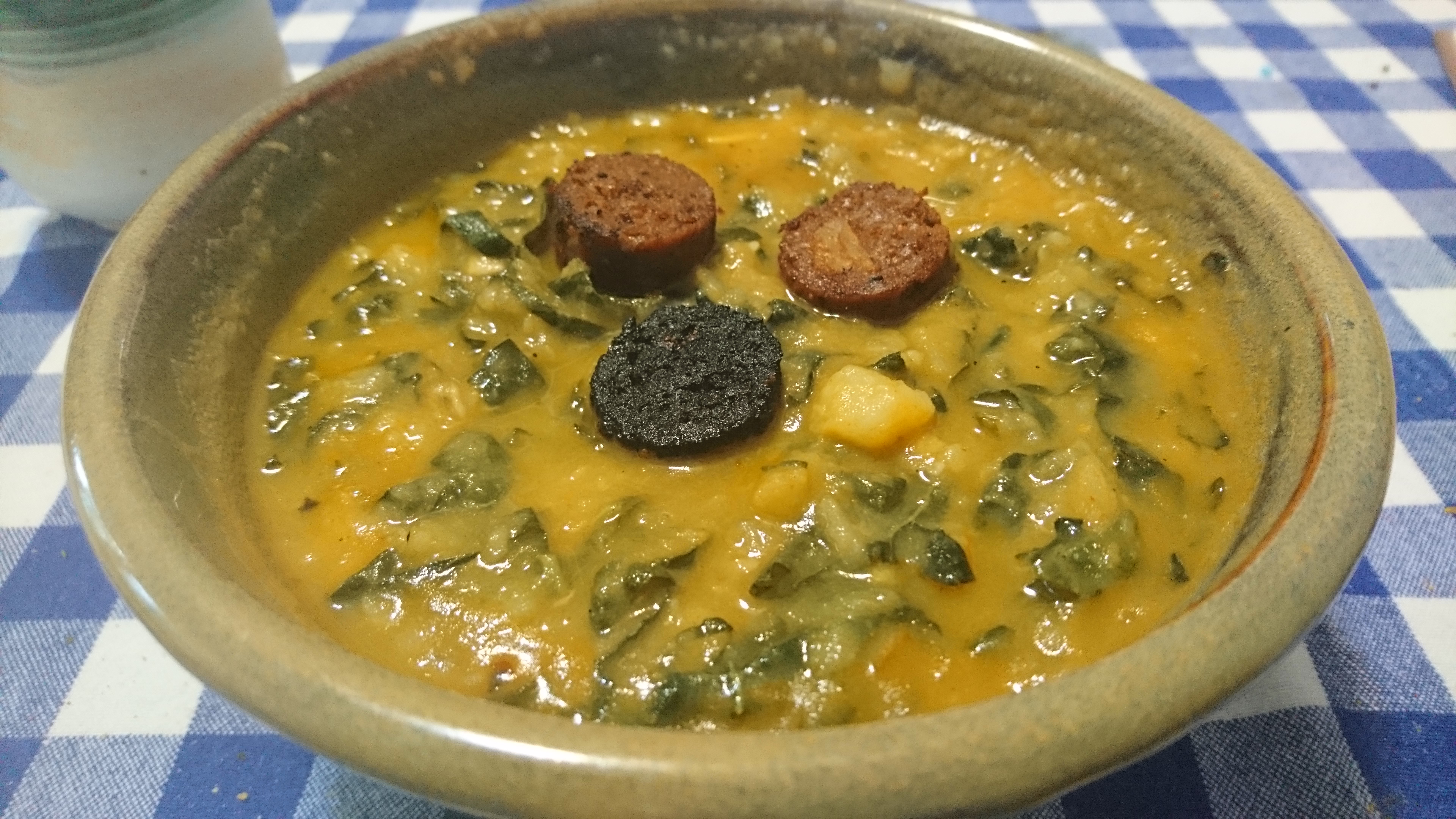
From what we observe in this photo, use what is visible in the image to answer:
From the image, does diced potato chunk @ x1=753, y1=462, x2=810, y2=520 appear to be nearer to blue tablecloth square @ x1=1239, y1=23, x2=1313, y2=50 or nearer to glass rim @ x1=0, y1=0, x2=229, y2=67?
glass rim @ x1=0, y1=0, x2=229, y2=67

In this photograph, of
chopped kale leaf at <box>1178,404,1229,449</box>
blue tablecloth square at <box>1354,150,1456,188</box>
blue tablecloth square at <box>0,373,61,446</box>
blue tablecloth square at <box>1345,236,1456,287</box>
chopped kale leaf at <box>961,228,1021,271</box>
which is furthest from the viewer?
blue tablecloth square at <box>1354,150,1456,188</box>

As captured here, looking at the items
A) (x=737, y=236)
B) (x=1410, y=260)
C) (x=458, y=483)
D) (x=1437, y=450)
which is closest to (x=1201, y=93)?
(x=1410, y=260)

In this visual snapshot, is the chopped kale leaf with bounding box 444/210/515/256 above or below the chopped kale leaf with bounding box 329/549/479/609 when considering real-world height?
above

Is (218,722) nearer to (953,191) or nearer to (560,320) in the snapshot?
(560,320)

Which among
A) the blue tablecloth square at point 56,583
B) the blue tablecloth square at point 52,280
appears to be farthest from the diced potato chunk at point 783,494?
the blue tablecloth square at point 52,280

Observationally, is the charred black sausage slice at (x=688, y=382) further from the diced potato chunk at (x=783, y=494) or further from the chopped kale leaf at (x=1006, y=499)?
the chopped kale leaf at (x=1006, y=499)

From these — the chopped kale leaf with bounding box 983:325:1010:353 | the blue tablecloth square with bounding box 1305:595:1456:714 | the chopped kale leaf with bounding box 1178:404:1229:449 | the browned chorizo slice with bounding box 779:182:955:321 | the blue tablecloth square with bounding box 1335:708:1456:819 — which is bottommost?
the blue tablecloth square with bounding box 1335:708:1456:819

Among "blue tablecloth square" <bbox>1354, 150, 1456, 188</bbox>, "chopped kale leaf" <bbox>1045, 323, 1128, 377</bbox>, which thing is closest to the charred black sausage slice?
"chopped kale leaf" <bbox>1045, 323, 1128, 377</bbox>
